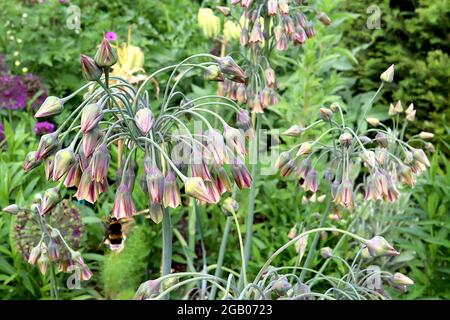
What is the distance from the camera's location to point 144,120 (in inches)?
60.4

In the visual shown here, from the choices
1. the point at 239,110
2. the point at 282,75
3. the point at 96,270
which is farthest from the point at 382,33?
the point at 239,110

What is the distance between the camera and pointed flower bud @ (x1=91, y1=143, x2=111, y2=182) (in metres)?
1.57

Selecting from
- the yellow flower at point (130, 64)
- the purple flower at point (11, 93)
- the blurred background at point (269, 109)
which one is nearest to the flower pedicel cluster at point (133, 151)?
the blurred background at point (269, 109)

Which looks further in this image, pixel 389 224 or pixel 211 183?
pixel 389 224

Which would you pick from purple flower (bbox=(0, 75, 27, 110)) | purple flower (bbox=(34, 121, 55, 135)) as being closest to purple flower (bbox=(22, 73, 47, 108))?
purple flower (bbox=(0, 75, 27, 110))

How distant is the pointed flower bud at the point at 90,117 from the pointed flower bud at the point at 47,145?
165 millimetres

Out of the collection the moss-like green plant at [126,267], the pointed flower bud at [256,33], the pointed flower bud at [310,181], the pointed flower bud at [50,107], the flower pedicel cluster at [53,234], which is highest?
the pointed flower bud at [256,33]

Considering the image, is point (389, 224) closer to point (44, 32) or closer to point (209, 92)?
point (209, 92)

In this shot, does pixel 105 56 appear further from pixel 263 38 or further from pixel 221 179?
Result: pixel 263 38

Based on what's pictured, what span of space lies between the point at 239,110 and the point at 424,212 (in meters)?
1.82

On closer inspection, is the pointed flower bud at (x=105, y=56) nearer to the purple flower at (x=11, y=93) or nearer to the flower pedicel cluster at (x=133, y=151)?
the flower pedicel cluster at (x=133, y=151)

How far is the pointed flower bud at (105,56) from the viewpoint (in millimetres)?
1466

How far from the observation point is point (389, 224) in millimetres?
3744

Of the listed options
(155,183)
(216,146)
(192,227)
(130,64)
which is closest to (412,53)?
(130,64)
